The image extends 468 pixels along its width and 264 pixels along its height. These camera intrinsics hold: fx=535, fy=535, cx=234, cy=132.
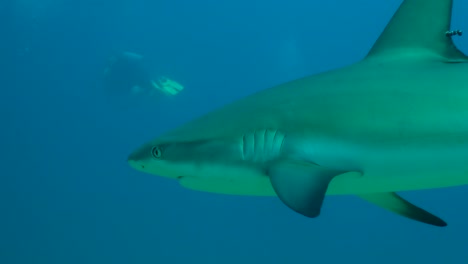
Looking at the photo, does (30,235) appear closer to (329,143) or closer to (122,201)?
(122,201)

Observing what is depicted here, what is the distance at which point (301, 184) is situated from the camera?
2018 millimetres

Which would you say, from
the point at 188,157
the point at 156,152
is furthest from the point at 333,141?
the point at 156,152

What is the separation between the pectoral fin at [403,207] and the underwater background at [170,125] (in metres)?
14.3

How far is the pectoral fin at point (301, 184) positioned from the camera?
196 centimetres

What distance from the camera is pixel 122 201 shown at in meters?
22.0

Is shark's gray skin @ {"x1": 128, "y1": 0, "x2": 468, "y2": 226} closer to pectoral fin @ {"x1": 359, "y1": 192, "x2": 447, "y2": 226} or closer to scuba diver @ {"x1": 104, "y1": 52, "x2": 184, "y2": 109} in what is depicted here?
pectoral fin @ {"x1": 359, "y1": 192, "x2": 447, "y2": 226}

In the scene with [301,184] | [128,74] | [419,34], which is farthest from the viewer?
[128,74]

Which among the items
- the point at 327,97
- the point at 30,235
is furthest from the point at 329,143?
the point at 30,235

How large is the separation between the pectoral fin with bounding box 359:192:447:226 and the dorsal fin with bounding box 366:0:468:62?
0.71 meters

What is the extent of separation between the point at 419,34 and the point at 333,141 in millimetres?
930

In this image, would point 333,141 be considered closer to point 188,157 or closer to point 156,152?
point 188,157

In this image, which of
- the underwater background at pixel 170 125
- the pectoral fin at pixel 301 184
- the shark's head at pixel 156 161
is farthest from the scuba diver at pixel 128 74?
the pectoral fin at pixel 301 184

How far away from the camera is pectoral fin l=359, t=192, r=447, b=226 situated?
2697 mm

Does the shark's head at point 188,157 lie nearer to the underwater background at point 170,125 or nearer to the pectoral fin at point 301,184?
the pectoral fin at point 301,184
